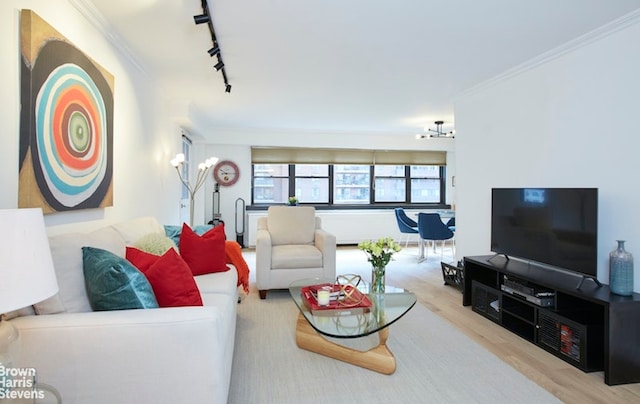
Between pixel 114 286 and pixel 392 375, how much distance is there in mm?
1658

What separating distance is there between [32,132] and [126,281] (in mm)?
973

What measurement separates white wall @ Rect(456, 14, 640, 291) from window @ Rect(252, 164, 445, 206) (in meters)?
3.73

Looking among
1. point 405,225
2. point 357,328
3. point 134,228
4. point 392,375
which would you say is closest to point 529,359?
point 392,375

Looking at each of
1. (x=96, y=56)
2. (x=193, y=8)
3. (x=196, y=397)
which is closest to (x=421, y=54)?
(x=193, y=8)

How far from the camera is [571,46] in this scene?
2.93 meters

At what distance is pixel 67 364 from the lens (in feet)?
4.39

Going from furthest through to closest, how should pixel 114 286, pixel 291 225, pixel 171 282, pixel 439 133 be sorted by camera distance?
pixel 439 133, pixel 291 225, pixel 171 282, pixel 114 286

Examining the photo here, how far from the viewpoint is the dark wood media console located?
2.19m

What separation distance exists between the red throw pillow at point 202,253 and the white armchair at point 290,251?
0.88 m

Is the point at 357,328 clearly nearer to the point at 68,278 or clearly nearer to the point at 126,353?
the point at 126,353

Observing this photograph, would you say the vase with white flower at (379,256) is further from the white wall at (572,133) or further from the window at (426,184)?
the window at (426,184)

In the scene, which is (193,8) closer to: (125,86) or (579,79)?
(125,86)

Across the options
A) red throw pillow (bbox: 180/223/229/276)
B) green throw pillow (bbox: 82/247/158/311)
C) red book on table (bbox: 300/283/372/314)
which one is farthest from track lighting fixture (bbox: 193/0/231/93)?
red book on table (bbox: 300/283/372/314)

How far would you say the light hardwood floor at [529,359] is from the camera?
6.82 ft
